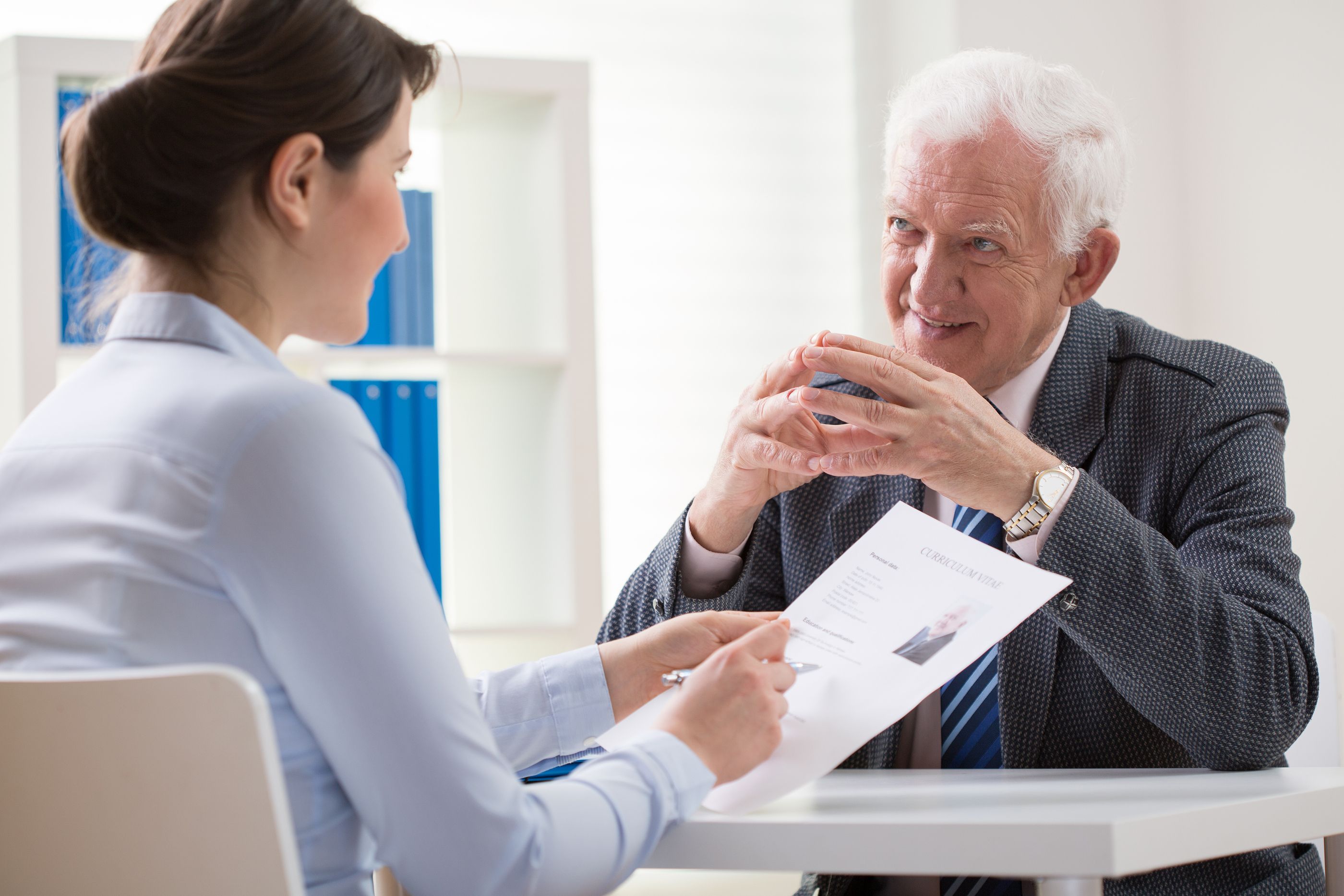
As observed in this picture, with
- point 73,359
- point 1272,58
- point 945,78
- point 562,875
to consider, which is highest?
point 1272,58

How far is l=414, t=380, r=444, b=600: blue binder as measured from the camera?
245cm

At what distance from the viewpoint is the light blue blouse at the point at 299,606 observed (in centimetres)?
73

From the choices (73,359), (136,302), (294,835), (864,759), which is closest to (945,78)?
(864,759)

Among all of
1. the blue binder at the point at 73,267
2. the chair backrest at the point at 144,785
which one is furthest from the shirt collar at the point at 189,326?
the blue binder at the point at 73,267

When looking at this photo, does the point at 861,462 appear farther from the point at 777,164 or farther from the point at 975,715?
the point at 777,164

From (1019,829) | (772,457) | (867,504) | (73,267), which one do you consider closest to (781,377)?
(772,457)

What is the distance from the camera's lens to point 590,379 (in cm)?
253

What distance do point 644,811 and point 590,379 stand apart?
1.75 meters

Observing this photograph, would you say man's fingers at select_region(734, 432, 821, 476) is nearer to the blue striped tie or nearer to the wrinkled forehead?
the blue striped tie

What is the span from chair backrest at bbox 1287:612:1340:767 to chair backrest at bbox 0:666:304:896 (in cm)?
127

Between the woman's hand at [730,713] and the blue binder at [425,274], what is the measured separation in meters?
1.67

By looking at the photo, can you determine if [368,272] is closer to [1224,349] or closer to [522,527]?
[1224,349]

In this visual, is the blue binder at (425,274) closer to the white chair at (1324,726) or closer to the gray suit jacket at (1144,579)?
the gray suit jacket at (1144,579)

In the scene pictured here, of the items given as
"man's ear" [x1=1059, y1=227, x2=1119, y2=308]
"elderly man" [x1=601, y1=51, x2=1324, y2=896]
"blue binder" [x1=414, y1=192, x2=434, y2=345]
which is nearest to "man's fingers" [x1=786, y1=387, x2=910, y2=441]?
"elderly man" [x1=601, y1=51, x2=1324, y2=896]
